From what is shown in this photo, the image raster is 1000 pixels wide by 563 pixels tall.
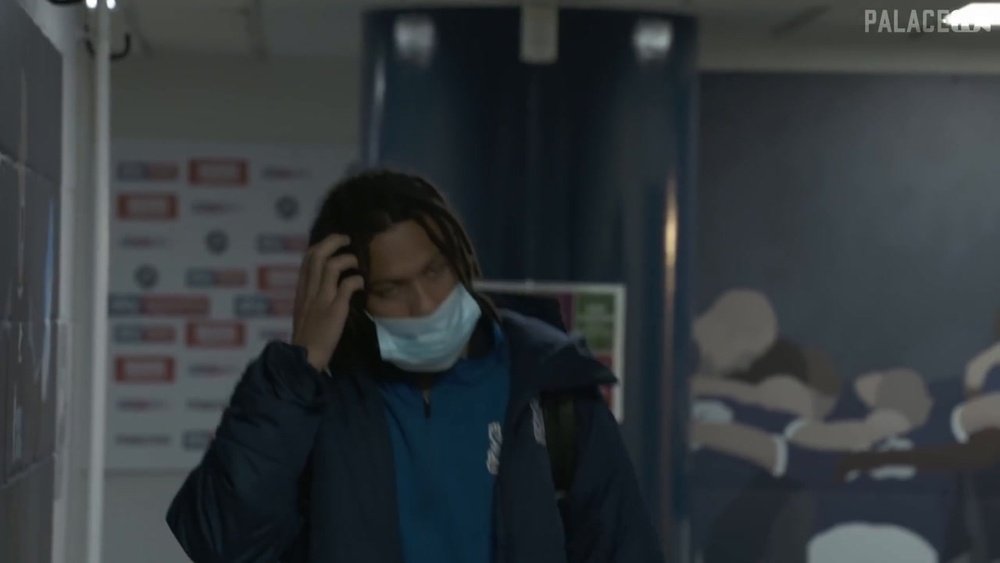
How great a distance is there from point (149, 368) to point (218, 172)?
3.10 ft

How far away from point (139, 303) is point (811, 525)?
3.20 metres

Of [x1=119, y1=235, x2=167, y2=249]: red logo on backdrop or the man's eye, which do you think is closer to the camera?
the man's eye

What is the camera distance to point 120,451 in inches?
331

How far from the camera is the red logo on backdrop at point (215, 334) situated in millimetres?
8484

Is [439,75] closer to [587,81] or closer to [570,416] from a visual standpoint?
[587,81]

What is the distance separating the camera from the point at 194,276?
846cm

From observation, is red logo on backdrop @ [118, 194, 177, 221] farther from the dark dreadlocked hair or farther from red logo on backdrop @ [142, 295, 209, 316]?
the dark dreadlocked hair

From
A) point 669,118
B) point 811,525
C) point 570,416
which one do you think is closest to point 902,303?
point 811,525

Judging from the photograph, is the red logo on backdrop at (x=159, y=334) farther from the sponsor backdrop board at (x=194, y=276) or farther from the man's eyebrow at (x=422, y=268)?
the man's eyebrow at (x=422, y=268)

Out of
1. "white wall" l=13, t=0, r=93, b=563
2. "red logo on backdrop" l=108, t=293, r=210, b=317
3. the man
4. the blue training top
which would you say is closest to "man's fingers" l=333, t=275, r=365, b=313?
the man

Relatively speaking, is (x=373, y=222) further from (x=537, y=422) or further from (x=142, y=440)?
(x=142, y=440)

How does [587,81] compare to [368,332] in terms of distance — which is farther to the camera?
[587,81]

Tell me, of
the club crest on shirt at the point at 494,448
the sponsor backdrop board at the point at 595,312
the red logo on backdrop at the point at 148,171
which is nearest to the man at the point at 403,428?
the club crest on shirt at the point at 494,448

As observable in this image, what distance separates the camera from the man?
259 cm
